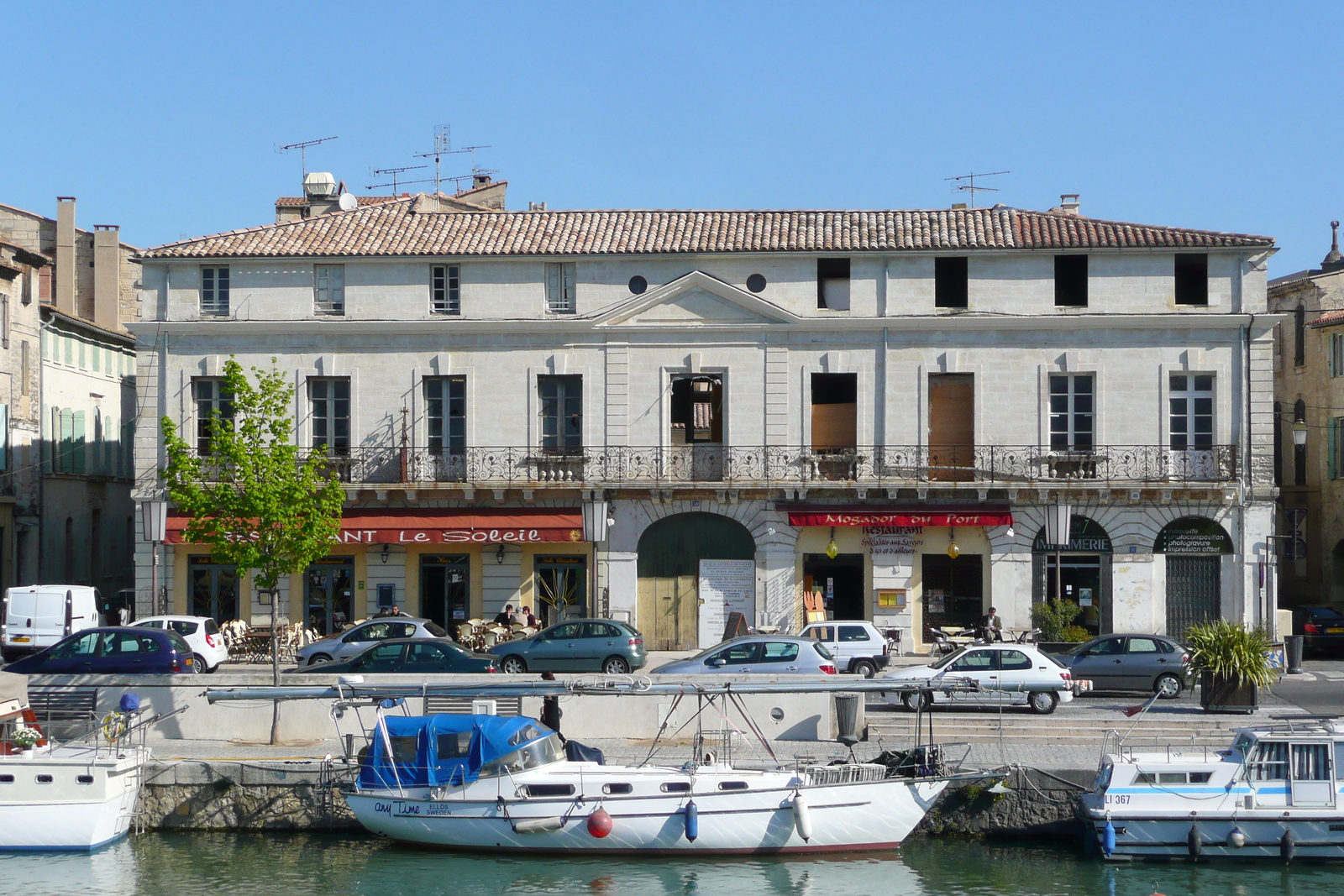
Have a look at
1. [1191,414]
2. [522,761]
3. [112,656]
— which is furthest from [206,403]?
[1191,414]

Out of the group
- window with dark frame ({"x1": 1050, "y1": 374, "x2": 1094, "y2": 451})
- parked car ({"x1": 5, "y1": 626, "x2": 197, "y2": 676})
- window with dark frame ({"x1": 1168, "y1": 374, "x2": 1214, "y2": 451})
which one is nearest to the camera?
parked car ({"x1": 5, "y1": 626, "x2": 197, "y2": 676})

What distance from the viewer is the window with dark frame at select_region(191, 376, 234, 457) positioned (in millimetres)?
35438

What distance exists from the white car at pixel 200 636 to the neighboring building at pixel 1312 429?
93.9ft

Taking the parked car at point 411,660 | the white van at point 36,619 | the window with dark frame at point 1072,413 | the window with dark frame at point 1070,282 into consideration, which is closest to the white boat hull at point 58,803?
the parked car at point 411,660

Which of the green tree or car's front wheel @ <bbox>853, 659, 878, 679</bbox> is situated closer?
the green tree

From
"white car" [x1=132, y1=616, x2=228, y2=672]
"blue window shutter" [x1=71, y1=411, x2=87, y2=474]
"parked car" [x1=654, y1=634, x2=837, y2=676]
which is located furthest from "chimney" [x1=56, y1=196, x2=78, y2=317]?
"parked car" [x1=654, y1=634, x2=837, y2=676]

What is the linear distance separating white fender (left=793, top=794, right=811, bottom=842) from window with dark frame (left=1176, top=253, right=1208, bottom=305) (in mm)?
19648

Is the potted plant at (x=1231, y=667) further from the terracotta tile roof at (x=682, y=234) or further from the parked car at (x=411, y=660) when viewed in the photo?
the terracotta tile roof at (x=682, y=234)

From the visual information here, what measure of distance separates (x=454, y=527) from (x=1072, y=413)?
14758 millimetres

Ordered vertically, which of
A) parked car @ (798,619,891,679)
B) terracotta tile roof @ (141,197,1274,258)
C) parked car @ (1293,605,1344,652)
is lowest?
parked car @ (1293,605,1344,652)

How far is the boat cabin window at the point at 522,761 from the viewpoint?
790 inches

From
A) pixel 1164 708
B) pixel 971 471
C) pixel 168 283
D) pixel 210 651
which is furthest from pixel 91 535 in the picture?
pixel 1164 708

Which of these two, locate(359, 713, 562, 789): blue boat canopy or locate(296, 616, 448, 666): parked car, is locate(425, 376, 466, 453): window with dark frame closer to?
locate(296, 616, 448, 666): parked car

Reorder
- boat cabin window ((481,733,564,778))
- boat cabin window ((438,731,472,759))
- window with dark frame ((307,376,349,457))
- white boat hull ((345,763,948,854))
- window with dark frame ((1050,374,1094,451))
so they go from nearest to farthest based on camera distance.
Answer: white boat hull ((345,763,948,854)), boat cabin window ((481,733,564,778)), boat cabin window ((438,731,472,759)), window with dark frame ((1050,374,1094,451)), window with dark frame ((307,376,349,457))
